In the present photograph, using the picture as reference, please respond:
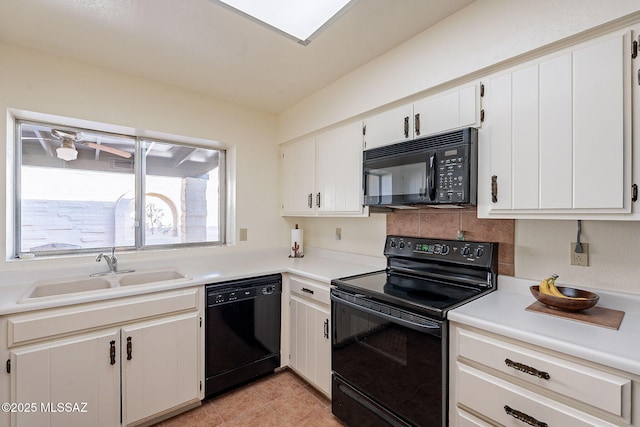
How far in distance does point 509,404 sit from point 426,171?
1.13 m

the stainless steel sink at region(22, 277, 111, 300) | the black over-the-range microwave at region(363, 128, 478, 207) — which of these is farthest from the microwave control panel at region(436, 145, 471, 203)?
the stainless steel sink at region(22, 277, 111, 300)

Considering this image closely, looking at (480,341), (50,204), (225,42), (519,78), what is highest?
(225,42)

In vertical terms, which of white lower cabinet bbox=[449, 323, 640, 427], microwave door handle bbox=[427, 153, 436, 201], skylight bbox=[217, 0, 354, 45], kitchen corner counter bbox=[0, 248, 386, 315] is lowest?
white lower cabinet bbox=[449, 323, 640, 427]

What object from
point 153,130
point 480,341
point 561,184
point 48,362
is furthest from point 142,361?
point 561,184

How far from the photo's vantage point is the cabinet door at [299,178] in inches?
107

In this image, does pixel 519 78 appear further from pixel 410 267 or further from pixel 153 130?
pixel 153 130

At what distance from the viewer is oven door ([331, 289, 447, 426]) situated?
1.35 metres

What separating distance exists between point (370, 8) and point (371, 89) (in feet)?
1.86

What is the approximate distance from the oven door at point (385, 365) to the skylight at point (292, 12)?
1571 millimetres

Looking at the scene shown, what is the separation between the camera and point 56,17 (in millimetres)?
1604

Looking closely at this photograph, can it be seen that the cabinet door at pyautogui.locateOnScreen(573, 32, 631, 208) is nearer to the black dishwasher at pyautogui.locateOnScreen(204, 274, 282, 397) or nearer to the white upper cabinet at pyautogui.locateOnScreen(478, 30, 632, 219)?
the white upper cabinet at pyautogui.locateOnScreen(478, 30, 632, 219)

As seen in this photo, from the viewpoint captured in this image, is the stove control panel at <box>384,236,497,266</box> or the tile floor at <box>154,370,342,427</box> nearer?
the stove control panel at <box>384,236,497,266</box>

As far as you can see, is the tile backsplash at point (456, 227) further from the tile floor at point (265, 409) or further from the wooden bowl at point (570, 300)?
the tile floor at point (265, 409)

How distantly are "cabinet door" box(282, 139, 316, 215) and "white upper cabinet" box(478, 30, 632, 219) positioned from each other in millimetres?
1490
